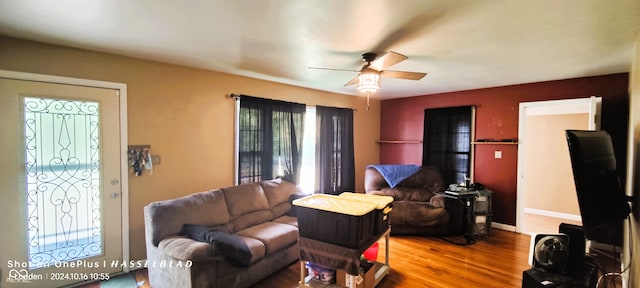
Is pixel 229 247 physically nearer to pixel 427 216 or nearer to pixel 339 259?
pixel 339 259

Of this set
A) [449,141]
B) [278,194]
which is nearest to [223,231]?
[278,194]

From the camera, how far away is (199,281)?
2252 millimetres

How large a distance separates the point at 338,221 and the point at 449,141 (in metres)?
3.70

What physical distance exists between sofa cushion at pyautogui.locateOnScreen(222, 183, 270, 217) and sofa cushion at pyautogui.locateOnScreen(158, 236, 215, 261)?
76cm

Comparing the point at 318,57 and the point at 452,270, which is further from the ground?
the point at 318,57

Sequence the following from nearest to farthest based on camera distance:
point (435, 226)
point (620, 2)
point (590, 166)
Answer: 1. point (590, 166)
2. point (620, 2)
3. point (435, 226)

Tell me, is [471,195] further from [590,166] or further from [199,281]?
[199,281]

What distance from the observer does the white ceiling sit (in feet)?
5.81

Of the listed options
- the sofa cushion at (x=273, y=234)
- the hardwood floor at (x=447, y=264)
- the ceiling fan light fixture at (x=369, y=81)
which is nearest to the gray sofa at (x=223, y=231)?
the sofa cushion at (x=273, y=234)

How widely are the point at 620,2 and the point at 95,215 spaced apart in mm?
4731

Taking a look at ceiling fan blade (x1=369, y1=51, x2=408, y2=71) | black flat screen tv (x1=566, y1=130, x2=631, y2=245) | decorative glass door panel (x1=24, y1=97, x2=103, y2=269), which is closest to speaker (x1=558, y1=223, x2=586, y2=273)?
black flat screen tv (x1=566, y1=130, x2=631, y2=245)

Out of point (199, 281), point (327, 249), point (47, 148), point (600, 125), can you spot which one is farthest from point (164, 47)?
point (600, 125)

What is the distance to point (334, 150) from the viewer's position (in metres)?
5.15

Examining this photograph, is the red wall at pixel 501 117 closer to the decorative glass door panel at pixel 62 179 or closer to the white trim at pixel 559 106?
the white trim at pixel 559 106
